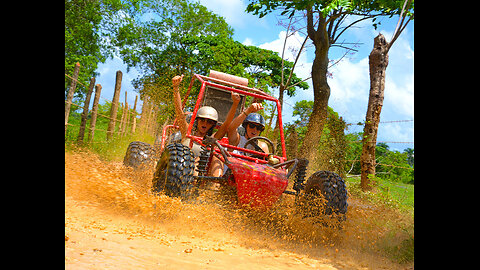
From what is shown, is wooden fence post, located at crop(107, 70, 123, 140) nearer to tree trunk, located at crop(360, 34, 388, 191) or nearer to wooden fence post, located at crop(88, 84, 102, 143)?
wooden fence post, located at crop(88, 84, 102, 143)

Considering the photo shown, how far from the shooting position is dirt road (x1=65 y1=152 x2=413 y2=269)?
2787 millimetres

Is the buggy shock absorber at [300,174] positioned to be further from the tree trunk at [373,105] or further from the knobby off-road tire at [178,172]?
the tree trunk at [373,105]

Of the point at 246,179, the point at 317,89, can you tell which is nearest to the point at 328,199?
the point at 246,179

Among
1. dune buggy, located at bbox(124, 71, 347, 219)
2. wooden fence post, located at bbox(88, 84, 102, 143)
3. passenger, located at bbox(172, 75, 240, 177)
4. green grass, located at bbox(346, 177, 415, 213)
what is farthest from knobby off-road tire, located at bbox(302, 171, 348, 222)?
wooden fence post, located at bbox(88, 84, 102, 143)

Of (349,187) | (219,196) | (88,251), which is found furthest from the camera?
(349,187)

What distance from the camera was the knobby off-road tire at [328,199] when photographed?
158 inches

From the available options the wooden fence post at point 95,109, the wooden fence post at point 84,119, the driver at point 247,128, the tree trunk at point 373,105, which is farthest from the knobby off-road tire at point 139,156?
the tree trunk at point 373,105

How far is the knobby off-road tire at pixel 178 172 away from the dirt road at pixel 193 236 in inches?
4.6

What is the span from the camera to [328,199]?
4027 mm

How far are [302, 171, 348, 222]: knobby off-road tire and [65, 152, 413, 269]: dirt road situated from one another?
0.18m

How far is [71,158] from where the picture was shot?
6.90 metres
